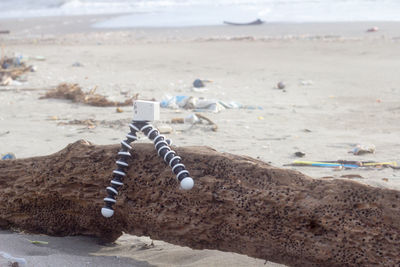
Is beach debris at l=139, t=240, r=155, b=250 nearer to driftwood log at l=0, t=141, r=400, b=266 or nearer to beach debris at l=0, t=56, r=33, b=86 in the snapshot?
driftwood log at l=0, t=141, r=400, b=266

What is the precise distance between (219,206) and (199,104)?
5807 millimetres

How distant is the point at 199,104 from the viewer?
8758mm

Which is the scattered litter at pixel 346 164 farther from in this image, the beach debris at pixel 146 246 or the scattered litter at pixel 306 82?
the scattered litter at pixel 306 82

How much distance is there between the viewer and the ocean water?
25.6 metres

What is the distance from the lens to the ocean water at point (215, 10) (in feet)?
83.9

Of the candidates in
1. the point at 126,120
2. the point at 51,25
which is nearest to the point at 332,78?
the point at 126,120

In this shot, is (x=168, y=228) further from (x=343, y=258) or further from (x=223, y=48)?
(x=223, y=48)

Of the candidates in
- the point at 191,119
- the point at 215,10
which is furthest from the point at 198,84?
the point at 215,10

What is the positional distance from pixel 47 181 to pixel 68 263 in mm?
633

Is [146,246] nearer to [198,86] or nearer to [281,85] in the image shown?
[198,86]

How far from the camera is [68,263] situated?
3141 mm

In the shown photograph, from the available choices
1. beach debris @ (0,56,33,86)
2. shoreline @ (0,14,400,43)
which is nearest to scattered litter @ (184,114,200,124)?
beach debris @ (0,56,33,86)

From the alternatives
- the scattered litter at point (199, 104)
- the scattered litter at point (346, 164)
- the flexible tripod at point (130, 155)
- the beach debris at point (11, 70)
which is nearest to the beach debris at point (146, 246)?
the flexible tripod at point (130, 155)

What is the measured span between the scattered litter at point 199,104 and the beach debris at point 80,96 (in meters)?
0.62
